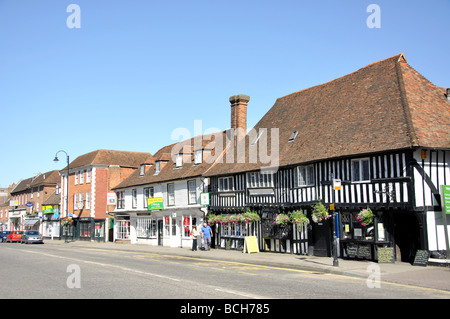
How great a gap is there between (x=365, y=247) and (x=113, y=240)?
99.0 ft

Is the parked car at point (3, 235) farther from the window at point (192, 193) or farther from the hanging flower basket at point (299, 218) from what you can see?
the hanging flower basket at point (299, 218)

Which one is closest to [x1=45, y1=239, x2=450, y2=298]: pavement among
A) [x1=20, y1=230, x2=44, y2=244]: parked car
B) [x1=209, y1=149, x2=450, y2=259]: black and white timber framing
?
[x1=209, y1=149, x2=450, y2=259]: black and white timber framing

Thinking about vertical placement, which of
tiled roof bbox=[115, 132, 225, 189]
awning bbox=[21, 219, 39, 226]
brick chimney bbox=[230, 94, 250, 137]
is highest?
brick chimney bbox=[230, 94, 250, 137]

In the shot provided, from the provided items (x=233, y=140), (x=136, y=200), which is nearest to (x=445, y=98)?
(x=233, y=140)

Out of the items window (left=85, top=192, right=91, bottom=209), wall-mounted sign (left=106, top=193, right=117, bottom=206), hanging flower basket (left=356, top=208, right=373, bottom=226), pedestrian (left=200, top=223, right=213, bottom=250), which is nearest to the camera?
hanging flower basket (left=356, top=208, right=373, bottom=226)

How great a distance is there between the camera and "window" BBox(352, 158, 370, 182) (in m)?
19.4

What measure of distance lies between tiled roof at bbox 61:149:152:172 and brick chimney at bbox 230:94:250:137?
1793 cm

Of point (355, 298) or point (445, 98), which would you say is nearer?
point (355, 298)

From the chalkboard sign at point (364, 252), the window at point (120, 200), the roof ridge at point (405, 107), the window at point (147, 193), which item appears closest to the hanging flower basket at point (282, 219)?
the chalkboard sign at point (364, 252)

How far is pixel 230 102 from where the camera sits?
3181cm

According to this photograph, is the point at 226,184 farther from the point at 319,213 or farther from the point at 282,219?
the point at 319,213

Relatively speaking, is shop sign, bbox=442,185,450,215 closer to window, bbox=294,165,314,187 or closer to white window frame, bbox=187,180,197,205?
window, bbox=294,165,314,187

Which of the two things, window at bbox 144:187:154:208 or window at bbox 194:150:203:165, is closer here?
window at bbox 194:150:203:165

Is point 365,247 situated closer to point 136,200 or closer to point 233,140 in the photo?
point 233,140
